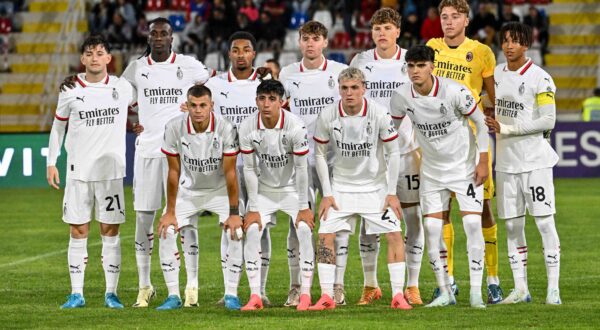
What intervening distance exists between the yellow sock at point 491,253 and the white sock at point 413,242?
0.61 m

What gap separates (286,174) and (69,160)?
1905 mm

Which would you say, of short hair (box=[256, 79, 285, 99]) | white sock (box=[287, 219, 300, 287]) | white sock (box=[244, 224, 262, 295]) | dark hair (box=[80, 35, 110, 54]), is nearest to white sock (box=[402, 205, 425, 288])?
white sock (box=[287, 219, 300, 287])

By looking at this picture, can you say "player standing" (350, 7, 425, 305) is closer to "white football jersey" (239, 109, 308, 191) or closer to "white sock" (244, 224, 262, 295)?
"white football jersey" (239, 109, 308, 191)

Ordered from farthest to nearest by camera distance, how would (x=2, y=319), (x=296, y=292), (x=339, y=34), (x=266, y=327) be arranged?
(x=339, y=34) < (x=296, y=292) < (x=2, y=319) < (x=266, y=327)

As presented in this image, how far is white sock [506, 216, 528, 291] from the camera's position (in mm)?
10695

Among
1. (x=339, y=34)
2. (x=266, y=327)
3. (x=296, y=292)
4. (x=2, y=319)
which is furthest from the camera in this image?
(x=339, y=34)

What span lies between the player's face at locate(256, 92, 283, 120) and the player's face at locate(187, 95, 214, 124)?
41 cm

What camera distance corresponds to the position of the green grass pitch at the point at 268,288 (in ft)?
31.8

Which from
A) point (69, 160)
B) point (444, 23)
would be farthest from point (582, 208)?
point (69, 160)

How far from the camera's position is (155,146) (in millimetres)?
11109

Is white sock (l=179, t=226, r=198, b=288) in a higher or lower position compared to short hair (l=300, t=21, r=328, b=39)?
lower

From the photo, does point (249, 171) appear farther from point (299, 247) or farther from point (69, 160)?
point (69, 160)

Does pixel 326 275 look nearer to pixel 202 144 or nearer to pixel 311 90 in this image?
pixel 202 144

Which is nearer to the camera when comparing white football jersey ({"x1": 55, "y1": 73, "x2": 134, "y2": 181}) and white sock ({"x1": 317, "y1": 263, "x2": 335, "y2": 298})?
white sock ({"x1": 317, "y1": 263, "x2": 335, "y2": 298})
